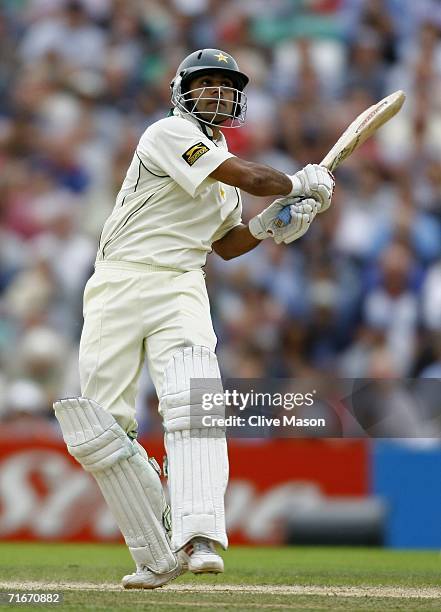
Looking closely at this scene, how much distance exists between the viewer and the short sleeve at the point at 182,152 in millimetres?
4430

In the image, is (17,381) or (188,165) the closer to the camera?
Result: (188,165)

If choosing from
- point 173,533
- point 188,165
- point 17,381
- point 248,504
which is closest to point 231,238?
point 188,165

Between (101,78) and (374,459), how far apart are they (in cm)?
423

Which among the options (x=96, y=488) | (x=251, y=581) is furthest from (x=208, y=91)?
(x=96, y=488)

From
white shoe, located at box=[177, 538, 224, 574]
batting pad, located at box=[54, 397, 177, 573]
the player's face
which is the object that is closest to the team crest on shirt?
the player's face

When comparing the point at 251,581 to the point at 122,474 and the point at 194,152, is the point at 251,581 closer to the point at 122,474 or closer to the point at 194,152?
the point at 122,474

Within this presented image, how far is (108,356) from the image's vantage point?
4.46m

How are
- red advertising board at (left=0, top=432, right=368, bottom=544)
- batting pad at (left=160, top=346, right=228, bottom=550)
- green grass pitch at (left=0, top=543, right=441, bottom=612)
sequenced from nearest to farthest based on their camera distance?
green grass pitch at (left=0, top=543, right=441, bottom=612) → batting pad at (left=160, top=346, right=228, bottom=550) → red advertising board at (left=0, top=432, right=368, bottom=544)

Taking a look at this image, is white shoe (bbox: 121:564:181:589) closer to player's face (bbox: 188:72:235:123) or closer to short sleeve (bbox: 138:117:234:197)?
short sleeve (bbox: 138:117:234:197)

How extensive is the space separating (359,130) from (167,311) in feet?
4.01

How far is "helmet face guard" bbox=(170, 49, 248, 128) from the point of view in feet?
15.2

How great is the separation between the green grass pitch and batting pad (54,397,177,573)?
0.16m

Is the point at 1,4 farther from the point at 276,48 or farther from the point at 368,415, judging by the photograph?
the point at 368,415

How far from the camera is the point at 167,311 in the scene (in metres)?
4.46
